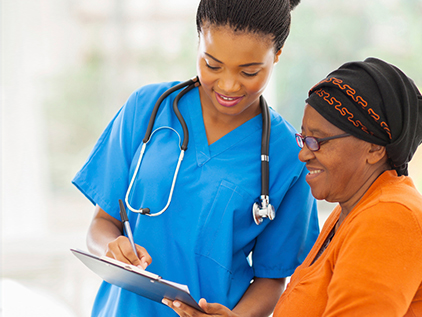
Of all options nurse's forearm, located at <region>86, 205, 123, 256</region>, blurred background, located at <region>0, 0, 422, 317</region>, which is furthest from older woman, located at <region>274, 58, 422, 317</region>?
blurred background, located at <region>0, 0, 422, 317</region>

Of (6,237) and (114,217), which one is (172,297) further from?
(6,237)

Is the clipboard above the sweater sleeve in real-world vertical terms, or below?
below

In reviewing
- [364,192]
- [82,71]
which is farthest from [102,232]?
[82,71]

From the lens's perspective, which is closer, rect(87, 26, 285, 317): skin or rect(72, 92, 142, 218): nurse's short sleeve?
rect(87, 26, 285, 317): skin

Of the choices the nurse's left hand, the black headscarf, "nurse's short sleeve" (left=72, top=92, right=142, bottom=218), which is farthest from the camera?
"nurse's short sleeve" (left=72, top=92, right=142, bottom=218)

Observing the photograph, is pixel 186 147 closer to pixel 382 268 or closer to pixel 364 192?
pixel 364 192

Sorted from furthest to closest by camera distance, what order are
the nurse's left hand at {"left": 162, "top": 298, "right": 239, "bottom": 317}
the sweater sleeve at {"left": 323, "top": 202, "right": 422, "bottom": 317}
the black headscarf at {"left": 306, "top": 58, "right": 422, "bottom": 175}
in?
1. the nurse's left hand at {"left": 162, "top": 298, "right": 239, "bottom": 317}
2. the black headscarf at {"left": 306, "top": 58, "right": 422, "bottom": 175}
3. the sweater sleeve at {"left": 323, "top": 202, "right": 422, "bottom": 317}

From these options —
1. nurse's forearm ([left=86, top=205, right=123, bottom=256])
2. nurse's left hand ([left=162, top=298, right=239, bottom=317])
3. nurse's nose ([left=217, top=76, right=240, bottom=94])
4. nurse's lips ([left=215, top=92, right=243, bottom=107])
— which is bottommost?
nurse's left hand ([left=162, top=298, right=239, bottom=317])

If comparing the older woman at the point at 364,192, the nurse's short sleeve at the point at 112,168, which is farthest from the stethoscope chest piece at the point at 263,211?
the nurse's short sleeve at the point at 112,168

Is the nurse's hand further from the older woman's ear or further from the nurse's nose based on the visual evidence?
the older woman's ear

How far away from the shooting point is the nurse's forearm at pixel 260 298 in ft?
3.76

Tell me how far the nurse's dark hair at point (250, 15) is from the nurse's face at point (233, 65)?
0.06 ft

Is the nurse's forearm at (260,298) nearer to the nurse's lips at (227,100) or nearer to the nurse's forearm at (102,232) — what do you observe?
the nurse's forearm at (102,232)

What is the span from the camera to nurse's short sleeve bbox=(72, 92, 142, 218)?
120 centimetres
